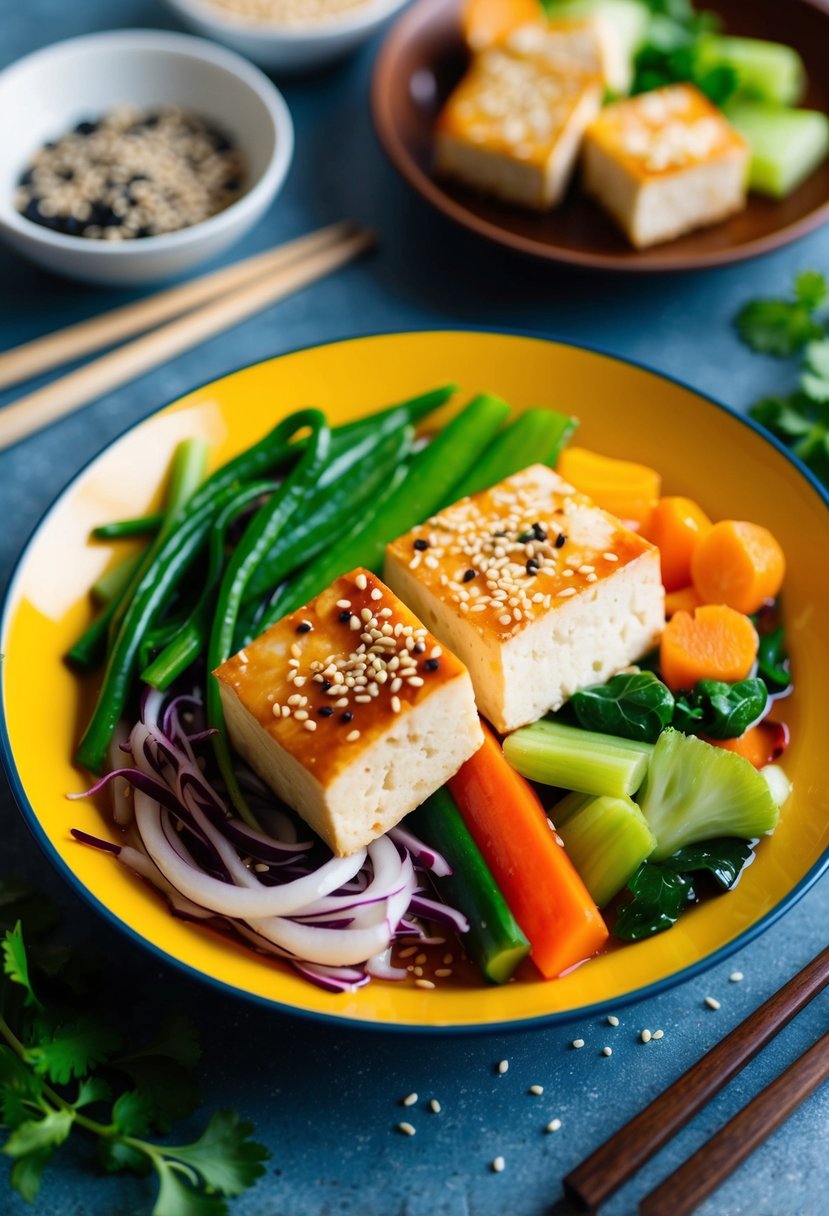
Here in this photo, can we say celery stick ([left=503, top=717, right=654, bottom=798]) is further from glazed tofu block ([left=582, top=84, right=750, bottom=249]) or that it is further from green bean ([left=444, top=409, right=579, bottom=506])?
glazed tofu block ([left=582, top=84, right=750, bottom=249])

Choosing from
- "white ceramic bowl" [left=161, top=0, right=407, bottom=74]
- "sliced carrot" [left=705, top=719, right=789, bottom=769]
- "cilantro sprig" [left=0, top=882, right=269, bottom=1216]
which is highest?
"white ceramic bowl" [left=161, top=0, right=407, bottom=74]

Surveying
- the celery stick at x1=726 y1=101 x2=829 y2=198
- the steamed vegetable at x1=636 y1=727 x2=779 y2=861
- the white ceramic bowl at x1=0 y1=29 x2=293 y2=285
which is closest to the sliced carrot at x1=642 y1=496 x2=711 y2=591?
the steamed vegetable at x1=636 y1=727 x2=779 y2=861

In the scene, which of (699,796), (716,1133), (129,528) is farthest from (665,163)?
(716,1133)

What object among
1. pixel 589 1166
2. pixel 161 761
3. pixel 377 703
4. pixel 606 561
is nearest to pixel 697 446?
pixel 606 561

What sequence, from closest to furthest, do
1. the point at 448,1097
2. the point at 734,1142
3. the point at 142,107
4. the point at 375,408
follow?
the point at 734,1142
the point at 448,1097
the point at 375,408
the point at 142,107

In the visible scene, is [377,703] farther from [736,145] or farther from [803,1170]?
[736,145]

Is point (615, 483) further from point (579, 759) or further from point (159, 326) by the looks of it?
point (159, 326)
